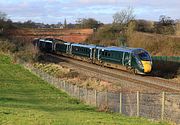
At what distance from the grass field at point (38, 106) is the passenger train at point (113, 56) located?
9120 mm

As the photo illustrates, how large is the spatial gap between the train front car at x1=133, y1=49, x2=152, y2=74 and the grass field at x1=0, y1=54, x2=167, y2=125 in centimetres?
957

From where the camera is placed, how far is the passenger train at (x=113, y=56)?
2003 inches

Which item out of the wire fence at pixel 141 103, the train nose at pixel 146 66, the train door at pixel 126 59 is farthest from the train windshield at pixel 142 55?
the wire fence at pixel 141 103

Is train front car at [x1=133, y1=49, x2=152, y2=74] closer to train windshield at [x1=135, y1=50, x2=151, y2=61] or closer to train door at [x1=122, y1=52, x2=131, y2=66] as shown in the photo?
train windshield at [x1=135, y1=50, x2=151, y2=61]

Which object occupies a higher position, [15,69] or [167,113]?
[167,113]

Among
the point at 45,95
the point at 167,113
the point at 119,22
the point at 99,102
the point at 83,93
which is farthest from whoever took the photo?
the point at 119,22

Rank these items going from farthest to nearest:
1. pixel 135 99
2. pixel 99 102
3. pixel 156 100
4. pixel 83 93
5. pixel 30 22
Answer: pixel 30 22
pixel 83 93
pixel 99 102
pixel 135 99
pixel 156 100

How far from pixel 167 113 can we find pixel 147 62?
30.5 metres

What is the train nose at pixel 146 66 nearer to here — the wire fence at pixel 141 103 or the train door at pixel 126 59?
the train door at pixel 126 59

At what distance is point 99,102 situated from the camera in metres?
28.7

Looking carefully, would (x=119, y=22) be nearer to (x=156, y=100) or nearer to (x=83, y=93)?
(x=83, y=93)

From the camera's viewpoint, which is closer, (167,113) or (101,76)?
(167,113)

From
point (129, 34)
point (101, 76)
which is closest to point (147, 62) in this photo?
point (101, 76)

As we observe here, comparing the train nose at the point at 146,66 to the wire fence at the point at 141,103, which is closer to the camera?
the wire fence at the point at 141,103
